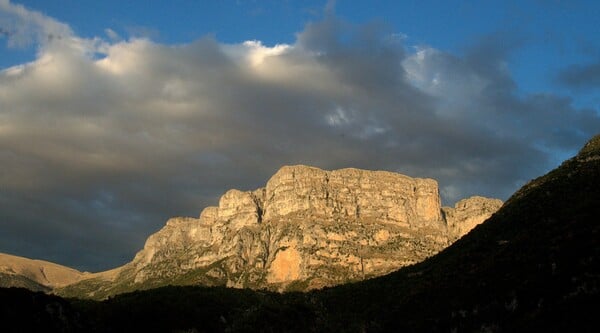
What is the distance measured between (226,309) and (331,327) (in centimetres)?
1374

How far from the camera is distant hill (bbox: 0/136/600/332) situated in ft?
122

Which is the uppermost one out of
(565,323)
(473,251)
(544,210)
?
(544,210)

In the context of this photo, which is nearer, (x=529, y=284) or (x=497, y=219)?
(x=529, y=284)

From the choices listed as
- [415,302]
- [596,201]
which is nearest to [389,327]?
[415,302]

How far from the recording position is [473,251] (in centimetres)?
7306

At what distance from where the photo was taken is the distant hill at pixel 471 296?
122 feet

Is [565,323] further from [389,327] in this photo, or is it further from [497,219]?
[497,219]

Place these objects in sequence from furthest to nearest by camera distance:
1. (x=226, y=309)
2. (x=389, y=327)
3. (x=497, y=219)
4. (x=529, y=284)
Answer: (x=497, y=219)
(x=226, y=309)
(x=389, y=327)
(x=529, y=284)

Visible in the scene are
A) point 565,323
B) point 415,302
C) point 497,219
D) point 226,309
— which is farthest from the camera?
point 497,219

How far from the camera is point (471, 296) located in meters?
50.9

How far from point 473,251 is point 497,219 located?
15081 millimetres

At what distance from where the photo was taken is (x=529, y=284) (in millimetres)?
43750

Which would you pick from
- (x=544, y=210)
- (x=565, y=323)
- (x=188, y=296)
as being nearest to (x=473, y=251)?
(x=544, y=210)

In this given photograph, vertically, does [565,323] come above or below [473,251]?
below
